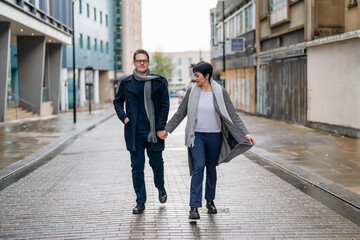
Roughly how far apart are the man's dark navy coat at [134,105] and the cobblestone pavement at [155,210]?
2.92ft

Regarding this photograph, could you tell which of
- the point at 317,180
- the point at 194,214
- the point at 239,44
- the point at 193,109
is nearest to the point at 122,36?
the point at 239,44

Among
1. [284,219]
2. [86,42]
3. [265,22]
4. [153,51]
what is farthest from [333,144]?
[153,51]

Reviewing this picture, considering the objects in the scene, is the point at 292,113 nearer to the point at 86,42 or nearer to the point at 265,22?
the point at 265,22

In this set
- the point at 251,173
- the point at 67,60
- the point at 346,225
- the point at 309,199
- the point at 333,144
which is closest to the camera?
the point at 346,225

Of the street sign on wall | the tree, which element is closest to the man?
the street sign on wall

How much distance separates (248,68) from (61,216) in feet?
93.6

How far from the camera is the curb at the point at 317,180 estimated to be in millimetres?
7547

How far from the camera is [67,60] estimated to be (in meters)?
47.6

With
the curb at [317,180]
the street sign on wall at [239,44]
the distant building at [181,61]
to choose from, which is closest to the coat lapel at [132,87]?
the curb at [317,180]

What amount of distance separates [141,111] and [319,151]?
296 inches

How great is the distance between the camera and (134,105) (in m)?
6.62

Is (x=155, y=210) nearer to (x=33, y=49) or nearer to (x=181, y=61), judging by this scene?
(x=33, y=49)

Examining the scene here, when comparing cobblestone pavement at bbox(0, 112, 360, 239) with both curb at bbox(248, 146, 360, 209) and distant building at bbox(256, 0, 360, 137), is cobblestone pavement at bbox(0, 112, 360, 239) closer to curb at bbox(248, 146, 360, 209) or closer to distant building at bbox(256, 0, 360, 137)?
curb at bbox(248, 146, 360, 209)

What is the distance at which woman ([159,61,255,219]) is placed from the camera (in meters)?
6.39
